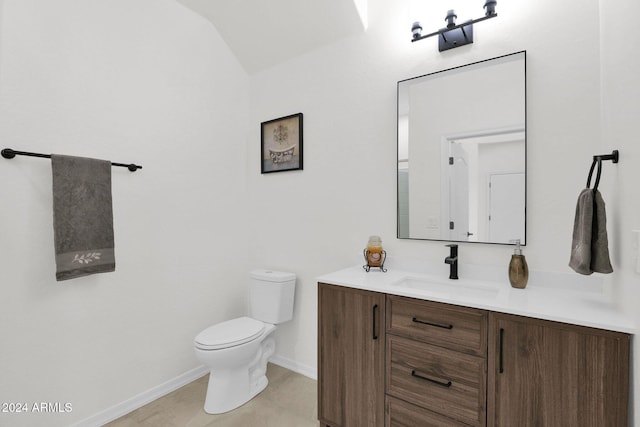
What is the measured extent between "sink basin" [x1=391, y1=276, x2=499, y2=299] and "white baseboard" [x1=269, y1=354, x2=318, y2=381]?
1099mm

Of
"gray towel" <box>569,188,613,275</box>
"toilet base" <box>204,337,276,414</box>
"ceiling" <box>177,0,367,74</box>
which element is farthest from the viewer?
"ceiling" <box>177,0,367,74</box>

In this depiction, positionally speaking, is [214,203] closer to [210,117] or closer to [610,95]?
[210,117]

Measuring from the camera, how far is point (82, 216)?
1.70m

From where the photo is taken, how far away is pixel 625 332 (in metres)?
1.01

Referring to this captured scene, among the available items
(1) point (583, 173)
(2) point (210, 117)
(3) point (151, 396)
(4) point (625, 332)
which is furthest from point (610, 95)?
(3) point (151, 396)

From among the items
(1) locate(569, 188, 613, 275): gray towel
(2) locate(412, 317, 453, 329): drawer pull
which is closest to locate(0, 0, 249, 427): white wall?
(2) locate(412, 317, 453, 329): drawer pull

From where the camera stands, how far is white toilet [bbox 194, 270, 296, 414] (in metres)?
1.90

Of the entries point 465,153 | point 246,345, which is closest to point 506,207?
point 465,153

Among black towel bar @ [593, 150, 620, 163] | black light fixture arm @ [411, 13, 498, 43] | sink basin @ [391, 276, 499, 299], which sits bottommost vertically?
sink basin @ [391, 276, 499, 299]

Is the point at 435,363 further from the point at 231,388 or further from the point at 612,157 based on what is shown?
the point at 231,388

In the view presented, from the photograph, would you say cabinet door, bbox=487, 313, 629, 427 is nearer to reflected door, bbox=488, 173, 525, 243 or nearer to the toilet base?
reflected door, bbox=488, 173, 525, 243

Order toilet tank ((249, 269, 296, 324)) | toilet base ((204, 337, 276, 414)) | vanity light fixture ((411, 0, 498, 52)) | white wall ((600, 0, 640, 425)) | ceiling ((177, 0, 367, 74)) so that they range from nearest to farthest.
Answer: white wall ((600, 0, 640, 425)) → vanity light fixture ((411, 0, 498, 52)) → toilet base ((204, 337, 276, 414)) → ceiling ((177, 0, 367, 74)) → toilet tank ((249, 269, 296, 324))

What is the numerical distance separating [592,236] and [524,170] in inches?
19.6

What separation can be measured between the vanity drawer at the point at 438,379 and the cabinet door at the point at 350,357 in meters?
0.08
